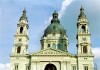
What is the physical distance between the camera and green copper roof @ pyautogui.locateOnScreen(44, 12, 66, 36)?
6525cm

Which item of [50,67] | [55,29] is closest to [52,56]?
[50,67]

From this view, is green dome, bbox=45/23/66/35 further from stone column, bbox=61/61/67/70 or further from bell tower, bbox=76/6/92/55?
stone column, bbox=61/61/67/70

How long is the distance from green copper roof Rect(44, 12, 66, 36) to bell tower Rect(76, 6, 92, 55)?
9.99 metres

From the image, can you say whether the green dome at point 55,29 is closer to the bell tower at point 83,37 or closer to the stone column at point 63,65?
the bell tower at point 83,37

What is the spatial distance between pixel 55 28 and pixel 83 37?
525 inches

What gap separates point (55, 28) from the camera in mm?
66000

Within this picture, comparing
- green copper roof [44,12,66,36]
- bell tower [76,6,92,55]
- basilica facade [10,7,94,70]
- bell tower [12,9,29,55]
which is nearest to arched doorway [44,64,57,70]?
basilica facade [10,7,94,70]

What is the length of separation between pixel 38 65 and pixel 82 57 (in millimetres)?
8355

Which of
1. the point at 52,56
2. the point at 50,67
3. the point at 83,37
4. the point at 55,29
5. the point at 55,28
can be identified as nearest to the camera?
the point at 52,56

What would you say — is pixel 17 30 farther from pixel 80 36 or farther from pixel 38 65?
pixel 80 36

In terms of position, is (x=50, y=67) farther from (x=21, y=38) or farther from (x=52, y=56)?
(x=21, y=38)

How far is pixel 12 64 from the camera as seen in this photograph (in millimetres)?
52219

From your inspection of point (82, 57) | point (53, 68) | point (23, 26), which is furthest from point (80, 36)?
point (23, 26)

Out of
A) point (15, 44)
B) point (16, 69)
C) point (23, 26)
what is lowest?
point (16, 69)
